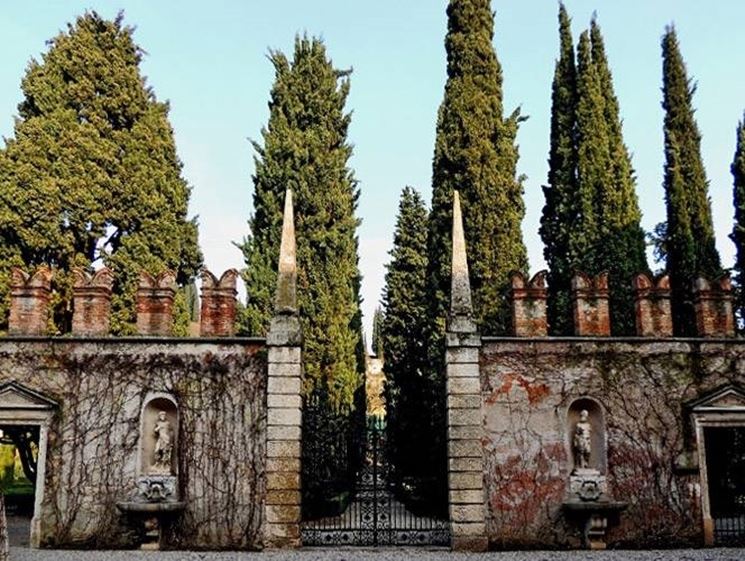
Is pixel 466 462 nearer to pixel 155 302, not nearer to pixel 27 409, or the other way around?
pixel 155 302

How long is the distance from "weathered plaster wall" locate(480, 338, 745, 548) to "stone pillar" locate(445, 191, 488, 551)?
0.75 feet

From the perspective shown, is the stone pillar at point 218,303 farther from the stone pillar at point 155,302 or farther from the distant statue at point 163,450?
the distant statue at point 163,450

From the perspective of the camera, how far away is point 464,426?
1068 cm

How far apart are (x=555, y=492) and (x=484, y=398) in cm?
170

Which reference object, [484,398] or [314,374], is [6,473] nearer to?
[314,374]

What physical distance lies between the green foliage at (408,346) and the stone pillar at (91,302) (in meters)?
7.88

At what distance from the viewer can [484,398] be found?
11.0 metres

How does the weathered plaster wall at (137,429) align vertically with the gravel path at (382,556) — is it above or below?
above

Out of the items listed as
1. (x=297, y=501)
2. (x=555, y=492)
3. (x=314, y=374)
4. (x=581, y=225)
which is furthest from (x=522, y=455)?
(x=581, y=225)

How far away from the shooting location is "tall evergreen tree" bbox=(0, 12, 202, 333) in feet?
59.4

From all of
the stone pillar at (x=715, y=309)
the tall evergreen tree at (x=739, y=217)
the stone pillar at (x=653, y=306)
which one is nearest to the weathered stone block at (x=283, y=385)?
the stone pillar at (x=653, y=306)

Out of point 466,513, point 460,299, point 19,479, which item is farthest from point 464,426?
point 19,479

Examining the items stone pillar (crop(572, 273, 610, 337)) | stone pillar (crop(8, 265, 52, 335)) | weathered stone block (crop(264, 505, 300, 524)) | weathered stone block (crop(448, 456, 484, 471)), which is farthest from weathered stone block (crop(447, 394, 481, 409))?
stone pillar (crop(8, 265, 52, 335))

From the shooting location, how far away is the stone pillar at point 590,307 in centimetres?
1128
